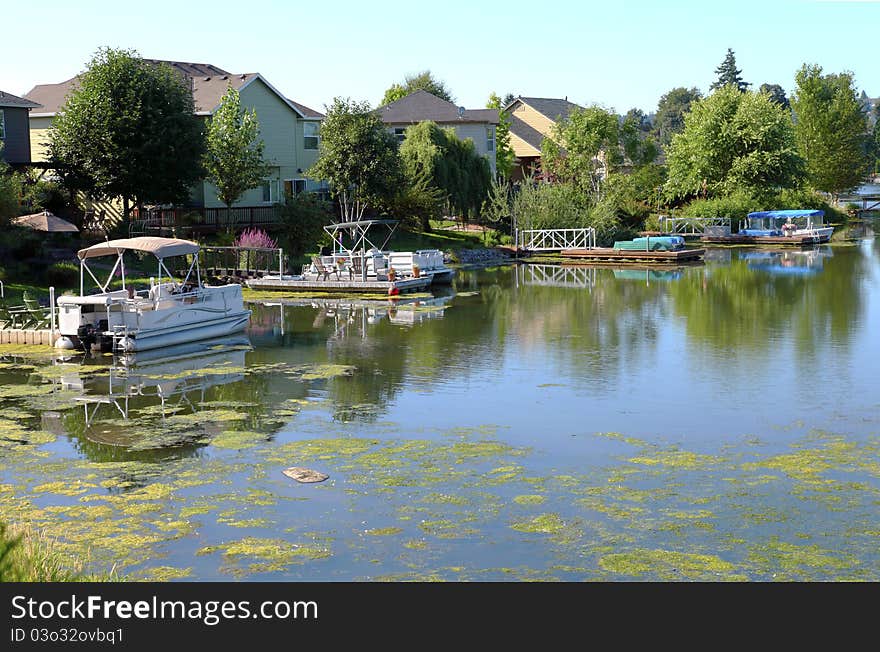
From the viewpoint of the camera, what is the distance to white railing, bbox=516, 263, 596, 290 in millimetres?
51969

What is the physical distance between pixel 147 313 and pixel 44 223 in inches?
623

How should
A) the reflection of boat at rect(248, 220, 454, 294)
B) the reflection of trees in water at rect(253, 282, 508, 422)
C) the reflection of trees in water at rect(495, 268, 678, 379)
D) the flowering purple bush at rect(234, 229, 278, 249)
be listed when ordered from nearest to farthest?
1. the reflection of trees in water at rect(253, 282, 508, 422)
2. the reflection of trees in water at rect(495, 268, 678, 379)
3. the reflection of boat at rect(248, 220, 454, 294)
4. the flowering purple bush at rect(234, 229, 278, 249)

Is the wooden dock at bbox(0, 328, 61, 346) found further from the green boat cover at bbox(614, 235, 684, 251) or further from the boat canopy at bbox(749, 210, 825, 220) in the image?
the boat canopy at bbox(749, 210, 825, 220)

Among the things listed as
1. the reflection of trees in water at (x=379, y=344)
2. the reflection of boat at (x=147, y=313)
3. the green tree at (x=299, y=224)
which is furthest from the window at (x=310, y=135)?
the reflection of boat at (x=147, y=313)

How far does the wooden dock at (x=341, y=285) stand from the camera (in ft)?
151

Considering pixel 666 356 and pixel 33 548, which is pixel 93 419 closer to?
pixel 33 548

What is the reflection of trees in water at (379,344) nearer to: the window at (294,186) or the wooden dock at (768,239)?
the window at (294,186)

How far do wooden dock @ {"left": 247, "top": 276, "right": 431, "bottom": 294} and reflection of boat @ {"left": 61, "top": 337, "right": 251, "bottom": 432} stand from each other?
13431 millimetres

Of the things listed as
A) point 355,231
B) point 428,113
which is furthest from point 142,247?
point 428,113

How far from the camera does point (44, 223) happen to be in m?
44.6

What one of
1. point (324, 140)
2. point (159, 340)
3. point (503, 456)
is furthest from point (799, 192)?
point (503, 456)

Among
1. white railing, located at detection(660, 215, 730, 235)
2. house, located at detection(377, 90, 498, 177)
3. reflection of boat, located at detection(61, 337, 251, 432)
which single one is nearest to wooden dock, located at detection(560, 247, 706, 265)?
white railing, located at detection(660, 215, 730, 235)

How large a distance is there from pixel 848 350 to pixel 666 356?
16.9ft

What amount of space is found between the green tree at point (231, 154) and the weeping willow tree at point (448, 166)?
10.8 m
